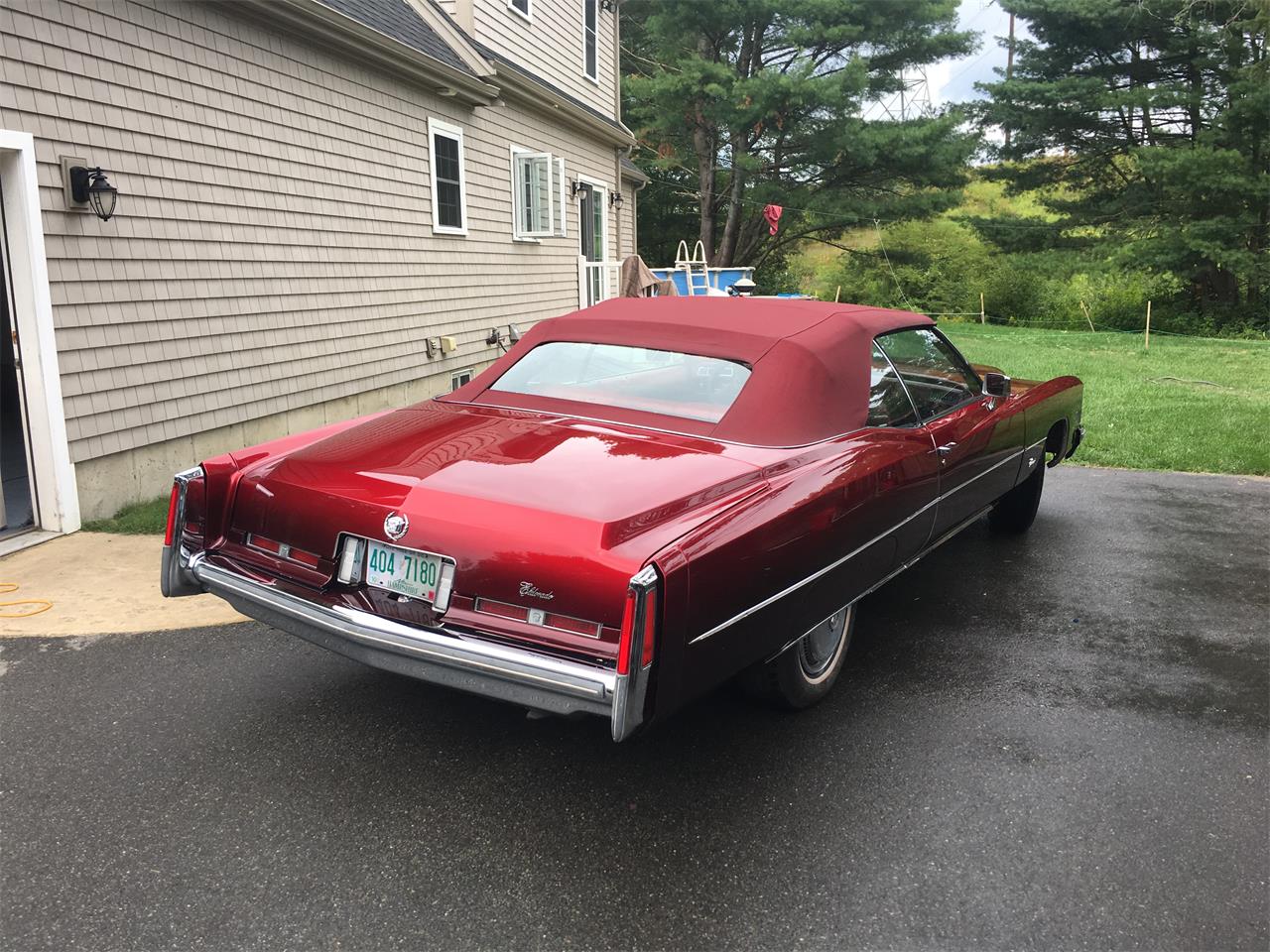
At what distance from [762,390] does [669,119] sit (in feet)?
83.9

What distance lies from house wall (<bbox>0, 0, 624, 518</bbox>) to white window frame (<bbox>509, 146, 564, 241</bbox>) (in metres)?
1.46

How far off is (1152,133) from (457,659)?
1110 inches

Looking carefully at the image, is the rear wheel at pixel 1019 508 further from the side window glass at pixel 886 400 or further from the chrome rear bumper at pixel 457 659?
the chrome rear bumper at pixel 457 659

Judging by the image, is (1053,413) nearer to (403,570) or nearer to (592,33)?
(403,570)

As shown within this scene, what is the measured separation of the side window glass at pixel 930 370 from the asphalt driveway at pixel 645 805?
3.52 feet

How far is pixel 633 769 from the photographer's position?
3.03 m

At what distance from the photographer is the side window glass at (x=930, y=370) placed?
4.10m

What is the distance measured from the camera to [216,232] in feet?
22.6

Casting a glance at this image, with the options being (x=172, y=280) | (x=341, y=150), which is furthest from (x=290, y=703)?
(x=341, y=150)

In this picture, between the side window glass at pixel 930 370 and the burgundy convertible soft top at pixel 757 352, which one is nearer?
the burgundy convertible soft top at pixel 757 352

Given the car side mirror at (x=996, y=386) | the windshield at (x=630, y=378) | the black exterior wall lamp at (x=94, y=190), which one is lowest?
the car side mirror at (x=996, y=386)

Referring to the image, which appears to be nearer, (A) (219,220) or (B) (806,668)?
(B) (806,668)

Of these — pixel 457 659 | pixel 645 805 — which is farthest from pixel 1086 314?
pixel 457 659

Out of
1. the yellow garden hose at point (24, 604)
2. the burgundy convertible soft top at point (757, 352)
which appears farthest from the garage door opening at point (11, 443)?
the burgundy convertible soft top at point (757, 352)
